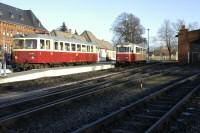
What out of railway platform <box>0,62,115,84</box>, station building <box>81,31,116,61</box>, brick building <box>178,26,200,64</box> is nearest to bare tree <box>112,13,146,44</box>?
station building <box>81,31,116,61</box>

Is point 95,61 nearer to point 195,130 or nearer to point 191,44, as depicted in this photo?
point 191,44

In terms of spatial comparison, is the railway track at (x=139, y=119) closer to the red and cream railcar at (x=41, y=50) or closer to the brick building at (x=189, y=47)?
the red and cream railcar at (x=41, y=50)

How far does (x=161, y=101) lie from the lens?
12.9 m

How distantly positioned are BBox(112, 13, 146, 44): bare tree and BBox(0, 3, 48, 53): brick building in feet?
78.7

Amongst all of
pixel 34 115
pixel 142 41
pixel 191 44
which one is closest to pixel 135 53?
pixel 191 44

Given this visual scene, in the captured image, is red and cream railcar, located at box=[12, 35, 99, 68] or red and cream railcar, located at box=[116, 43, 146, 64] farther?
red and cream railcar, located at box=[116, 43, 146, 64]

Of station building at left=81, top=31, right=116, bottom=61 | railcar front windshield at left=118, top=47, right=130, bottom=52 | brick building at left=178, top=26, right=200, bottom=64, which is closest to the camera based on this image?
railcar front windshield at left=118, top=47, right=130, bottom=52

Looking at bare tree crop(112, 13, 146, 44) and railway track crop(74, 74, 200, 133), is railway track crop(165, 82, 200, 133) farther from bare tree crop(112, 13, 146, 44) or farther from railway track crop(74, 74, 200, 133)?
bare tree crop(112, 13, 146, 44)

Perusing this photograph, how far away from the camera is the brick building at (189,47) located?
61016 millimetres

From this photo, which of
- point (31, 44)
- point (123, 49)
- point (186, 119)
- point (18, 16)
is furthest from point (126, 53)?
point (18, 16)

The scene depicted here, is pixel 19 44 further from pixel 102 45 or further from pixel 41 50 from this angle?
pixel 102 45

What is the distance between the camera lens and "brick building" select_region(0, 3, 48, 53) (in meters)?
70.0

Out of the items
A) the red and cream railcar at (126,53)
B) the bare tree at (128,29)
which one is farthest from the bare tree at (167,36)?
the red and cream railcar at (126,53)

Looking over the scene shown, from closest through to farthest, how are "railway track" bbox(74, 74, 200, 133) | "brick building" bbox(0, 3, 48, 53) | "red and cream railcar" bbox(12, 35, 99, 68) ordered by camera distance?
"railway track" bbox(74, 74, 200, 133) → "red and cream railcar" bbox(12, 35, 99, 68) → "brick building" bbox(0, 3, 48, 53)
